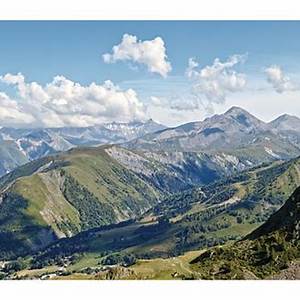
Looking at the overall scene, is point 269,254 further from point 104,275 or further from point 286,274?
point 104,275

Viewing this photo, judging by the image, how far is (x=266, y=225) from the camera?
176125 millimetres

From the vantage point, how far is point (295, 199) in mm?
174000

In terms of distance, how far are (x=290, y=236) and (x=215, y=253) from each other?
24475 millimetres

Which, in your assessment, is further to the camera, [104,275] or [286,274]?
[104,275]
